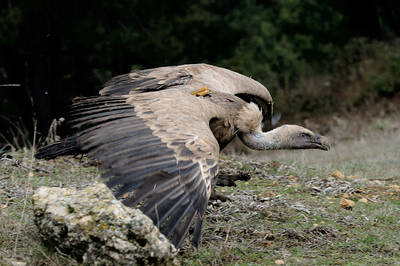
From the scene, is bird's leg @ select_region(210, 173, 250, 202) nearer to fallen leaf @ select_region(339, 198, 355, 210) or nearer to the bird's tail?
fallen leaf @ select_region(339, 198, 355, 210)

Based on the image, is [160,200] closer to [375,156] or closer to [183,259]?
[183,259]

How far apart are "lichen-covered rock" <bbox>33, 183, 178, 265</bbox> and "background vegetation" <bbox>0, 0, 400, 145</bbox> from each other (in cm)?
340

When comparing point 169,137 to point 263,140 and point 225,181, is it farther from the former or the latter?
point 263,140

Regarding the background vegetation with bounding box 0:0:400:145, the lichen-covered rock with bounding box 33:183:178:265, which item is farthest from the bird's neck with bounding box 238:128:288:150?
the background vegetation with bounding box 0:0:400:145

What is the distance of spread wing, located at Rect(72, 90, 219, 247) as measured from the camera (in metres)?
3.25

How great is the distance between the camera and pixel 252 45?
16547 millimetres

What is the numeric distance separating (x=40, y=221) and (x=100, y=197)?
37 centimetres

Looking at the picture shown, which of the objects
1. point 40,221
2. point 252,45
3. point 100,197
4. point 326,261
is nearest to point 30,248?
point 40,221

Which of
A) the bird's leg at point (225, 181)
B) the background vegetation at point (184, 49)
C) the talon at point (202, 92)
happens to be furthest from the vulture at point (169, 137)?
the background vegetation at point (184, 49)

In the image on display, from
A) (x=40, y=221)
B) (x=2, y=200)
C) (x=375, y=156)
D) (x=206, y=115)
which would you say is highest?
(x=206, y=115)

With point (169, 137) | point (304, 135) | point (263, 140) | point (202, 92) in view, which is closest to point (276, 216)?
point (263, 140)

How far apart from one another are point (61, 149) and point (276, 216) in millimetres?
1772

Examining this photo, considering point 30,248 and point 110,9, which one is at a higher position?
point 110,9

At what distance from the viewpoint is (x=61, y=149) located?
4.04 metres
